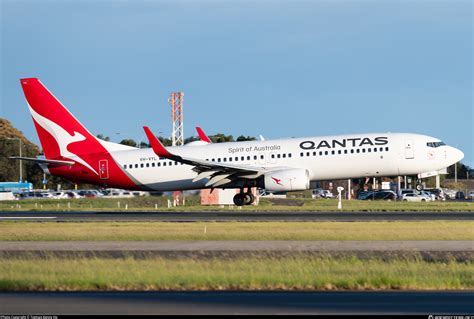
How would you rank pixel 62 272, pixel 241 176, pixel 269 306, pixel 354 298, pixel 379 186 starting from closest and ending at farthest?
pixel 269 306 → pixel 354 298 → pixel 62 272 → pixel 241 176 → pixel 379 186

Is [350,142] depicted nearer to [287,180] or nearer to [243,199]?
[287,180]

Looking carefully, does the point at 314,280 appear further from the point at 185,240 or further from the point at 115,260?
the point at 185,240

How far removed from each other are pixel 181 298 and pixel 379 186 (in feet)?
305

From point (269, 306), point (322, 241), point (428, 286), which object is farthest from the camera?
point (322, 241)

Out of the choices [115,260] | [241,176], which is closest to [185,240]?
[115,260]

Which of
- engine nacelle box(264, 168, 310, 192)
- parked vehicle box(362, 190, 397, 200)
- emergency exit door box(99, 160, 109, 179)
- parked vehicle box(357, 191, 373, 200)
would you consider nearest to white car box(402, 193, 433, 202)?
parked vehicle box(362, 190, 397, 200)

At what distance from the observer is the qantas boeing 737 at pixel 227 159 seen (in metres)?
49.9

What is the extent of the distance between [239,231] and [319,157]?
17.7 meters

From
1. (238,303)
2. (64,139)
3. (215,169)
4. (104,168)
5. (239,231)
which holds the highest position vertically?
(64,139)

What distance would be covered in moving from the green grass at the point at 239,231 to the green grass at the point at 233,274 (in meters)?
7.27

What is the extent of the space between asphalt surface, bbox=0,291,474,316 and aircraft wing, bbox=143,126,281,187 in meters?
30.7

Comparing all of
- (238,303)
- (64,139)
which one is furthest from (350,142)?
(238,303)

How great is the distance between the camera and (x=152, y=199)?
59.8 meters

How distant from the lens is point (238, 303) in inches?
637
